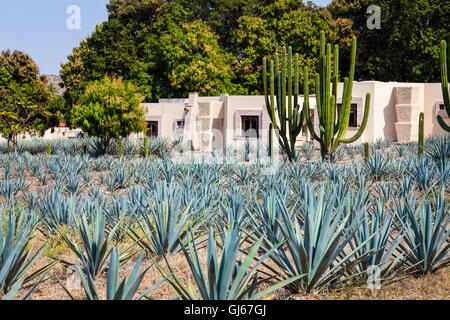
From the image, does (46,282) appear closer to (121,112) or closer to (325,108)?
(325,108)

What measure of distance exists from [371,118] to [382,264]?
58.4ft

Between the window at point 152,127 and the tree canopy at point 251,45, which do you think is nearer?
the window at point 152,127

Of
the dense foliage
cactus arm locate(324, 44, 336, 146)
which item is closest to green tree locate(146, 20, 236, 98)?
the dense foliage

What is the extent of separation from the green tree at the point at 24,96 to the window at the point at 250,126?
34.8ft

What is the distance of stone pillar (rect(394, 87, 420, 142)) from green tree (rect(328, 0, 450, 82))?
19.0 ft

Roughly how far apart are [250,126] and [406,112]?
7.53 meters

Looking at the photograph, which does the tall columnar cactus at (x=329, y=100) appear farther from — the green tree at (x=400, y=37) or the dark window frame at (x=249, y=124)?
the green tree at (x=400, y=37)

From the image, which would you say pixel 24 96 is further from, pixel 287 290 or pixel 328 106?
pixel 287 290

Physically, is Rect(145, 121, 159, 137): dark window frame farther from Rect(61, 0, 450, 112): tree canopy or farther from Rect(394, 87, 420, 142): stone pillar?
Rect(394, 87, 420, 142): stone pillar

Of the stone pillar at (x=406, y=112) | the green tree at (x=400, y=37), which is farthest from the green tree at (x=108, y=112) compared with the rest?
the green tree at (x=400, y=37)

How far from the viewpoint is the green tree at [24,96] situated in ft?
69.6

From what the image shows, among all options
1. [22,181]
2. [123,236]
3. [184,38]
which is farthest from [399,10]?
[123,236]

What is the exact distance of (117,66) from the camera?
31234 mm

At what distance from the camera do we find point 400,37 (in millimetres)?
25875
